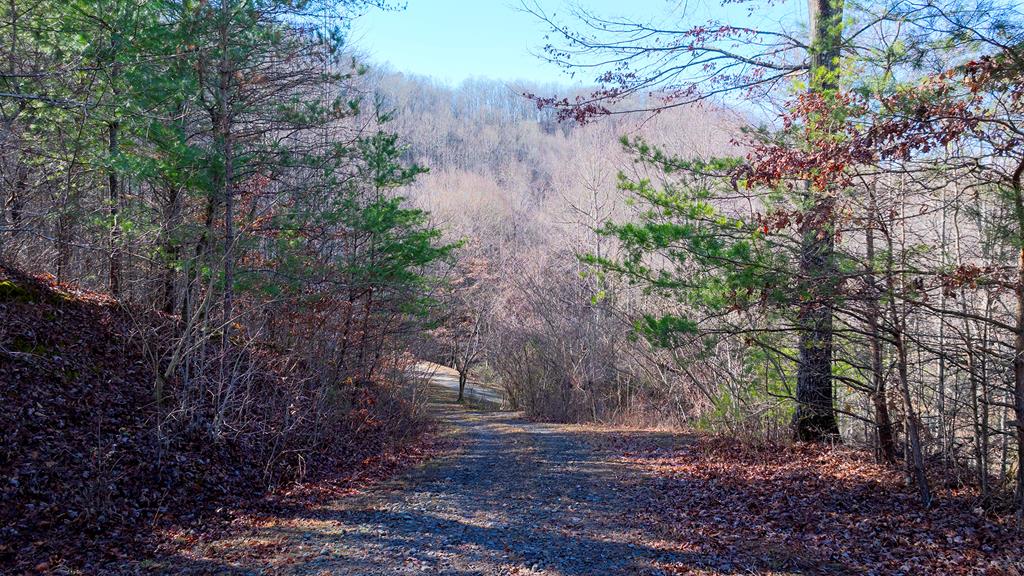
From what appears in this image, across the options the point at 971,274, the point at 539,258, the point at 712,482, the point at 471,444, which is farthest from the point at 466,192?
the point at 971,274

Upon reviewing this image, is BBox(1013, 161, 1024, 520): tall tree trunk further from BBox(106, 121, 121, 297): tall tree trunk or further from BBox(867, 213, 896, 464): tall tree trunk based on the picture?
BBox(106, 121, 121, 297): tall tree trunk

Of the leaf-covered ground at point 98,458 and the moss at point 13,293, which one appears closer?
the leaf-covered ground at point 98,458

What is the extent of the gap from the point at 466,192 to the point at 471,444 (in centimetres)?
3076

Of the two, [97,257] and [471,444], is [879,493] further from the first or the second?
[97,257]

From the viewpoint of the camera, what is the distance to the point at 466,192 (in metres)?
42.7

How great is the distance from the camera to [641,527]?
21.2 feet

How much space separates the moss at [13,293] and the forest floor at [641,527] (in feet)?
17.7

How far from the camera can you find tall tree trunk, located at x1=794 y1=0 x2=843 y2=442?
6047 mm

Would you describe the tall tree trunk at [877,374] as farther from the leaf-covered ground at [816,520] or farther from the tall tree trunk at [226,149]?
the tall tree trunk at [226,149]

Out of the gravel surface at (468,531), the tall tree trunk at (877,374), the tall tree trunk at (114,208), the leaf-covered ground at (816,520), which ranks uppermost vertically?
the tall tree trunk at (114,208)

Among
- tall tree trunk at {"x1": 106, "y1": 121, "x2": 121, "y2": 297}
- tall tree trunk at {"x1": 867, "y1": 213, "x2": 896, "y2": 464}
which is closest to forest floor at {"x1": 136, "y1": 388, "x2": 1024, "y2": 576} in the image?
tall tree trunk at {"x1": 867, "y1": 213, "x2": 896, "y2": 464}

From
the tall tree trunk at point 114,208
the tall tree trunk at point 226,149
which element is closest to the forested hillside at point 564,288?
the tall tree trunk at point 226,149

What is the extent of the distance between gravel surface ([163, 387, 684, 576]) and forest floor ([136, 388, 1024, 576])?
21 mm

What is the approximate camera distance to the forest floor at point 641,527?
528 cm
